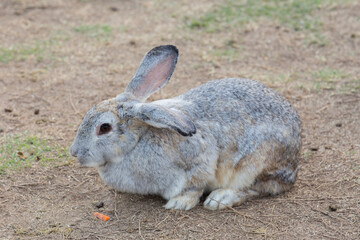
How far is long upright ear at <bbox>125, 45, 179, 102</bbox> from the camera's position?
503cm

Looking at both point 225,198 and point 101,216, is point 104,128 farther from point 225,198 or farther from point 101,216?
point 225,198

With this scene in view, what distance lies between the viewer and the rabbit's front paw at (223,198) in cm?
487

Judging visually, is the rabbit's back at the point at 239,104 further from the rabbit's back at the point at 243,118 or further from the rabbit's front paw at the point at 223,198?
the rabbit's front paw at the point at 223,198

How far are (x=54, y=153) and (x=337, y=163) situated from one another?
9.82 ft

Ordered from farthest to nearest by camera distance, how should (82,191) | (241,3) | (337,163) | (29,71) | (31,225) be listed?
(241,3), (29,71), (337,163), (82,191), (31,225)

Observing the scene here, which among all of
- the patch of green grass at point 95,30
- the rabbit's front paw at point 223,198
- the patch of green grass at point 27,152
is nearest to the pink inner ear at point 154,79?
the rabbit's front paw at point 223,198

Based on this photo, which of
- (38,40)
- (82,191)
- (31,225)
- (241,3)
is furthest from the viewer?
(241,3)

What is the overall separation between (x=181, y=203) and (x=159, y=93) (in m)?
2.61

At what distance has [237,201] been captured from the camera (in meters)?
4.92

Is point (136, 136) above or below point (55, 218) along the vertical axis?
above

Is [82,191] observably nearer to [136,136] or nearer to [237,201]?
[136,136]

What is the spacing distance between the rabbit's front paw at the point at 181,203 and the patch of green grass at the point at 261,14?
4681mm

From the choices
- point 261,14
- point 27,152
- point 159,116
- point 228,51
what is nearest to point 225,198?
point 159,116

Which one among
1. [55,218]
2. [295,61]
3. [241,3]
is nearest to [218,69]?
[295,61]
